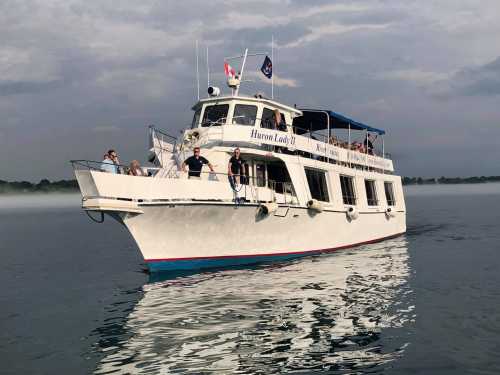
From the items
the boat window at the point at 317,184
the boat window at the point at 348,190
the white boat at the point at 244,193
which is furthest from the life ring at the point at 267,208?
the boat window at the point at 348,190

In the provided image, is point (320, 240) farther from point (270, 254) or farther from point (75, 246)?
point (75, 246)

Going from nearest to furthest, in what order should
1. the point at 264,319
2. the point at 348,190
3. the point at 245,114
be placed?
the point at 264,319
the point at 245,114
the point at 348,190

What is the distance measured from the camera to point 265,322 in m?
9.69

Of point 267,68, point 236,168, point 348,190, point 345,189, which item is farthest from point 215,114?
point 348,190

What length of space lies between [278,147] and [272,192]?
222 cm

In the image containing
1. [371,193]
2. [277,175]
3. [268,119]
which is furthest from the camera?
[371,193]

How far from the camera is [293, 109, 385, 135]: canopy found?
20453 millimetres

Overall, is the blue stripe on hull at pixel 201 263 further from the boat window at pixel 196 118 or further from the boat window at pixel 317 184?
the boat window at pixel 196 118

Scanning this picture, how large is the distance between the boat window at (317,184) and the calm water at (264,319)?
2.48 metres

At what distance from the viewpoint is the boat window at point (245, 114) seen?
1778 cm

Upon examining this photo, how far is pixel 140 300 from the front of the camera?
11977 millimetres

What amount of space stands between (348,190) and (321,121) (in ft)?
11.0

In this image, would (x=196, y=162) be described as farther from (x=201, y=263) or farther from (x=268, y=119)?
(x=268, y=119)

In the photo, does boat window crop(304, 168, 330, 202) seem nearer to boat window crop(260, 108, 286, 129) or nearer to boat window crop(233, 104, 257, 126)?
boat window crop(260, 108, 286, 129)
